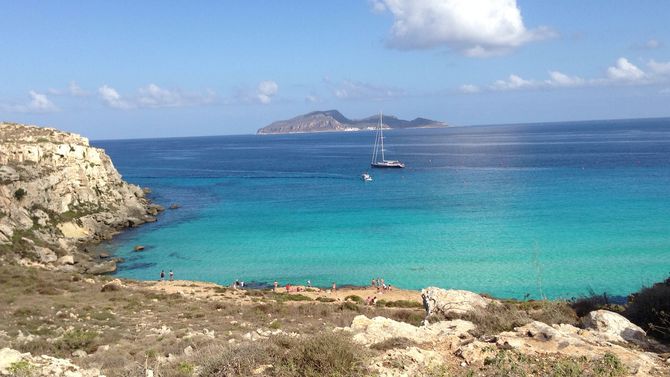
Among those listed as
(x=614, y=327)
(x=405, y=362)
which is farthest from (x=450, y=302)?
(x=405, y=362)

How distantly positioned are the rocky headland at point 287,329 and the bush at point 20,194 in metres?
3.98

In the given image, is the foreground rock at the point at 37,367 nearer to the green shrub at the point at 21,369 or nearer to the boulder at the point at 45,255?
the green shrub at the point at 21,369

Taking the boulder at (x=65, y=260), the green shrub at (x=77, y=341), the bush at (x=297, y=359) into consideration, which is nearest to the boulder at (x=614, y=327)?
the bush at (x=297, y=359)

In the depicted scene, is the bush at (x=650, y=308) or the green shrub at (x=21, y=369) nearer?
the green shrub at (x=21, y=369)

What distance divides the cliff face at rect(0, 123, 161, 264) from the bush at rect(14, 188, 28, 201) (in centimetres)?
6

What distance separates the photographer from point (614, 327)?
38.5 feet

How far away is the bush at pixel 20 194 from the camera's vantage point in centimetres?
4572

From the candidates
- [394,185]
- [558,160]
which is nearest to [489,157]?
[558,160]

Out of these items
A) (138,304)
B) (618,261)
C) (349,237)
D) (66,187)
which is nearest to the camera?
(138,304)

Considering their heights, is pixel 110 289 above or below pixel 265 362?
below

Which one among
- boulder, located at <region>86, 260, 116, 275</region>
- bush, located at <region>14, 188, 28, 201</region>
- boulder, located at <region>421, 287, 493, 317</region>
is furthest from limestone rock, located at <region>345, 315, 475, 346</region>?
bush, located at <region>14, 188, 28, 201</region>

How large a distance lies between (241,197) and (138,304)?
49.6 m

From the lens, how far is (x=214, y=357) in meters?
9.48

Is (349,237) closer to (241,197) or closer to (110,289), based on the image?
(110,289)
